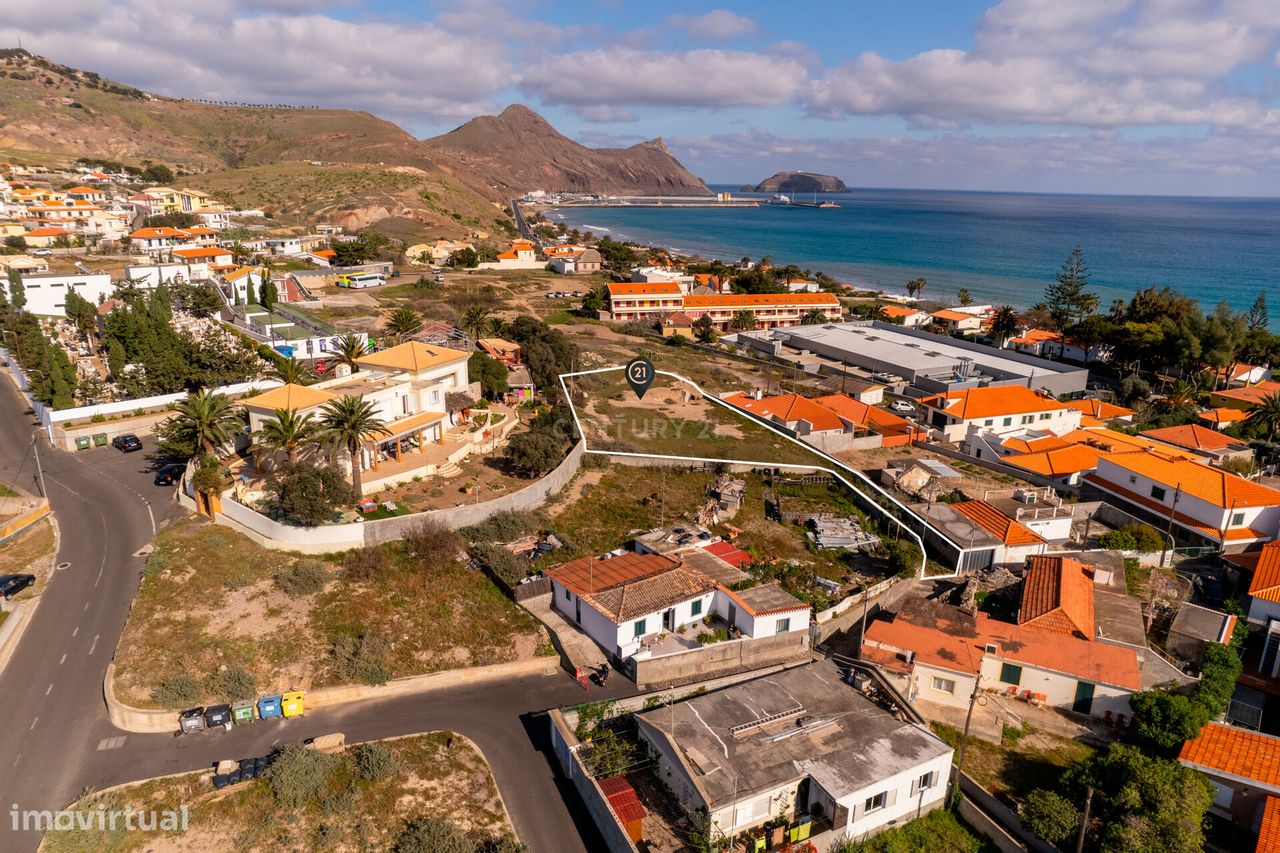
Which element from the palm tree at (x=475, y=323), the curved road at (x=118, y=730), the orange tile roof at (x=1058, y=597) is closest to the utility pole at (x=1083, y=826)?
the orange tile roof at (x=1058, y=597)

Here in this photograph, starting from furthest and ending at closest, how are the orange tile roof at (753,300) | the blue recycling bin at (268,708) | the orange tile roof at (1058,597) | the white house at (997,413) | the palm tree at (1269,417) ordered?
the orange tile roof at (753,300)
the white house at (997,413)
the palm tree at (1269,417)
the orange tile roof at (1058,597)
the blue recycling bin at (268,708)

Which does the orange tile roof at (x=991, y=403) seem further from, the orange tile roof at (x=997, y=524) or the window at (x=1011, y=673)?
the window at (x=1011, y=673)

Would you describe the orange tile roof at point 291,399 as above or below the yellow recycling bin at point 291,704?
above

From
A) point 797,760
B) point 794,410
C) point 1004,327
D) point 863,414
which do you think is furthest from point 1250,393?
point 797,760

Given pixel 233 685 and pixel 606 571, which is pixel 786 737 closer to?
pixel 606 571

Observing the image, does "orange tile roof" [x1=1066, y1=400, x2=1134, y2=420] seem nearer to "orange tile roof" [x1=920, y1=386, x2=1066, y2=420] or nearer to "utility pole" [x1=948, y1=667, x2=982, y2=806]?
"orange tile roof" [x1=920, y1=386, x2=1066, y2=420]

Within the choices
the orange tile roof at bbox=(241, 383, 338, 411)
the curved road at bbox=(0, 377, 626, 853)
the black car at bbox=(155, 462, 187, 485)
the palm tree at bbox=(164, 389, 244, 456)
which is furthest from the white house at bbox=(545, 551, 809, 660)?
the black car at bbox=(155, 462, 187, 485)
